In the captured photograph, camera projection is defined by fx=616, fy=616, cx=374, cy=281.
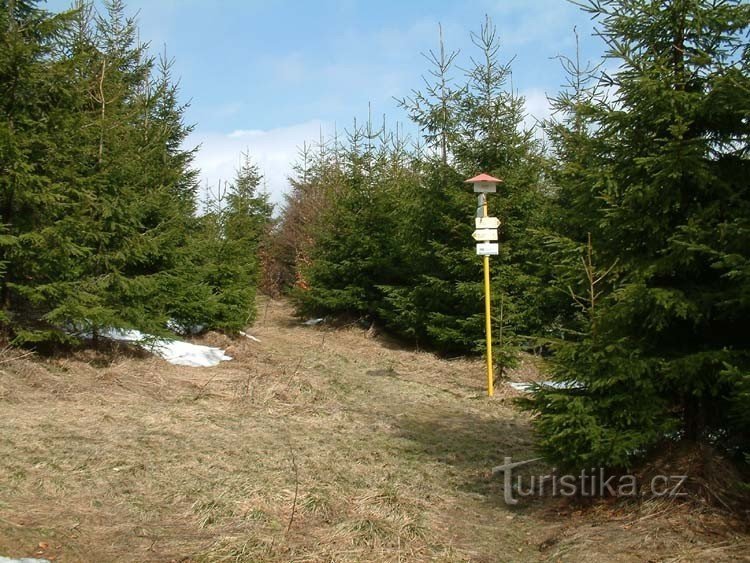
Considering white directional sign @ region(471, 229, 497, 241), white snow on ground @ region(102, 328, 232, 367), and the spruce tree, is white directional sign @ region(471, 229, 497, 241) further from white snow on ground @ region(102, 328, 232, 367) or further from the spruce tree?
white snow on ground @ region(102, 328, 232, 367)

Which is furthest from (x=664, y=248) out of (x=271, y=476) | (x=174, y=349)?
(x=174, y=349)

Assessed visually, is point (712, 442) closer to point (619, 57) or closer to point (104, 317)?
point (619, 57)

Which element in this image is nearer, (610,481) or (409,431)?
(610,481)

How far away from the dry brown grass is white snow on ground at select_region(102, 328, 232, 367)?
1.71 feet

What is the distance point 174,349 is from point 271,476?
683 cm

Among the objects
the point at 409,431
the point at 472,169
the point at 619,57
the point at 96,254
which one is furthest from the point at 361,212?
the point at 619,57

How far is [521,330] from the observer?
12172mm

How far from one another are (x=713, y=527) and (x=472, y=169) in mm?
9963

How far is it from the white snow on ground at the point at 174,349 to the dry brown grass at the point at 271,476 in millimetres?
520

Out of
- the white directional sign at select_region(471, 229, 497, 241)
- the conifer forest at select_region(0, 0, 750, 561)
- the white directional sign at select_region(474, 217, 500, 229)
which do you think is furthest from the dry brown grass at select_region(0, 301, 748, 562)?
the white directional sign at select_region(474, 217, 500, 229)

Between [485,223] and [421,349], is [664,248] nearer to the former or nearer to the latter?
[485,223]

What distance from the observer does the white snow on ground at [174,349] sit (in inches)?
405

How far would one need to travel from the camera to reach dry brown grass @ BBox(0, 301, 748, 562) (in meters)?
3.83

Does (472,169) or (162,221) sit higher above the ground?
(472,169)
